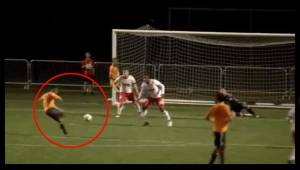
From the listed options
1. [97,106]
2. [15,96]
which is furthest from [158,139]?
[15,96]

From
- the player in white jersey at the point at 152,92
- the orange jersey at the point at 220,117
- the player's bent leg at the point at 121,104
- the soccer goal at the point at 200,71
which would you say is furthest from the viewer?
the soccer goal at the point at 200,71

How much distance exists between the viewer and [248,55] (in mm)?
32594

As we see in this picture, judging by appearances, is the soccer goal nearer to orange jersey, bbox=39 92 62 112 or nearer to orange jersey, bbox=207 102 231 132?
orange jersey, bbox=39 92 62 112

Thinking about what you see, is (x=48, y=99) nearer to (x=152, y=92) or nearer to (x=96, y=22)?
(x=152, y=92)

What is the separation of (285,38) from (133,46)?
702 cm

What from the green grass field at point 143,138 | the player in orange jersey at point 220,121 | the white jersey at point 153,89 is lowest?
the green grass field at point 143,138

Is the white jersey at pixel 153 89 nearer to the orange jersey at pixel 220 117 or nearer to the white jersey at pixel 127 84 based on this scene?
the white jersey at pixel 127 84

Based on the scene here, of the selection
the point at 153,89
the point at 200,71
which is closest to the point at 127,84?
the point at 153,89

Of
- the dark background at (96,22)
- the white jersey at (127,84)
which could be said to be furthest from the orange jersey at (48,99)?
the dark background at (96,22)

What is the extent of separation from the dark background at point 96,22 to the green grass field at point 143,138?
13.6m

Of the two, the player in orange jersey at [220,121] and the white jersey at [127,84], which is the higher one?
the white jersey at [127,84]

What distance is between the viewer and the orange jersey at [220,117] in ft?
47.0

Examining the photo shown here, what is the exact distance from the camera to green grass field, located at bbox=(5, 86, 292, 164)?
53.7 ft

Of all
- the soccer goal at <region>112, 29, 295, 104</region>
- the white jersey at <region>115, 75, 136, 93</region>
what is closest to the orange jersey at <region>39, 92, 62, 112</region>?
the white jersey at <region>115, 75, 136, 93</region>
